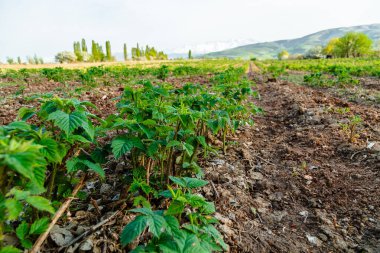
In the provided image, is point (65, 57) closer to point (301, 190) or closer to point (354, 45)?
point (301, 190)

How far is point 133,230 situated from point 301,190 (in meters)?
2.29

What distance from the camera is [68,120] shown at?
1.64 meters

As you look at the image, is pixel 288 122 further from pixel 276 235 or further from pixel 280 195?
pixel 276 235

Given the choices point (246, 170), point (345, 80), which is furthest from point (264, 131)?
point (345, 80)

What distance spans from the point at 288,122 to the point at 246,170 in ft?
8.26

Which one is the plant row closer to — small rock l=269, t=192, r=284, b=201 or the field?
the field

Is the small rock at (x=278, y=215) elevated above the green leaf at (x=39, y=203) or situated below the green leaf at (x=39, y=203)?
below

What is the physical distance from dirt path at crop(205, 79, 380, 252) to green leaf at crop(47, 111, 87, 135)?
1368mm

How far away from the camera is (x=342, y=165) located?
348 centimetres

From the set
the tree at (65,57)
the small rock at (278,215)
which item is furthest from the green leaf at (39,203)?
the tree at (65,57)

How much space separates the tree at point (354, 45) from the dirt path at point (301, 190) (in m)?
68.0

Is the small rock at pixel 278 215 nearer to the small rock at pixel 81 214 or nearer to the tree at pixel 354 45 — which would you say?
the small rock at pixel 81 214

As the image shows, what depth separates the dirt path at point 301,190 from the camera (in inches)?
Answer: 89.2

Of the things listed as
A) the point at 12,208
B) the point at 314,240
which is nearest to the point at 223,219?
the point at 314,240
